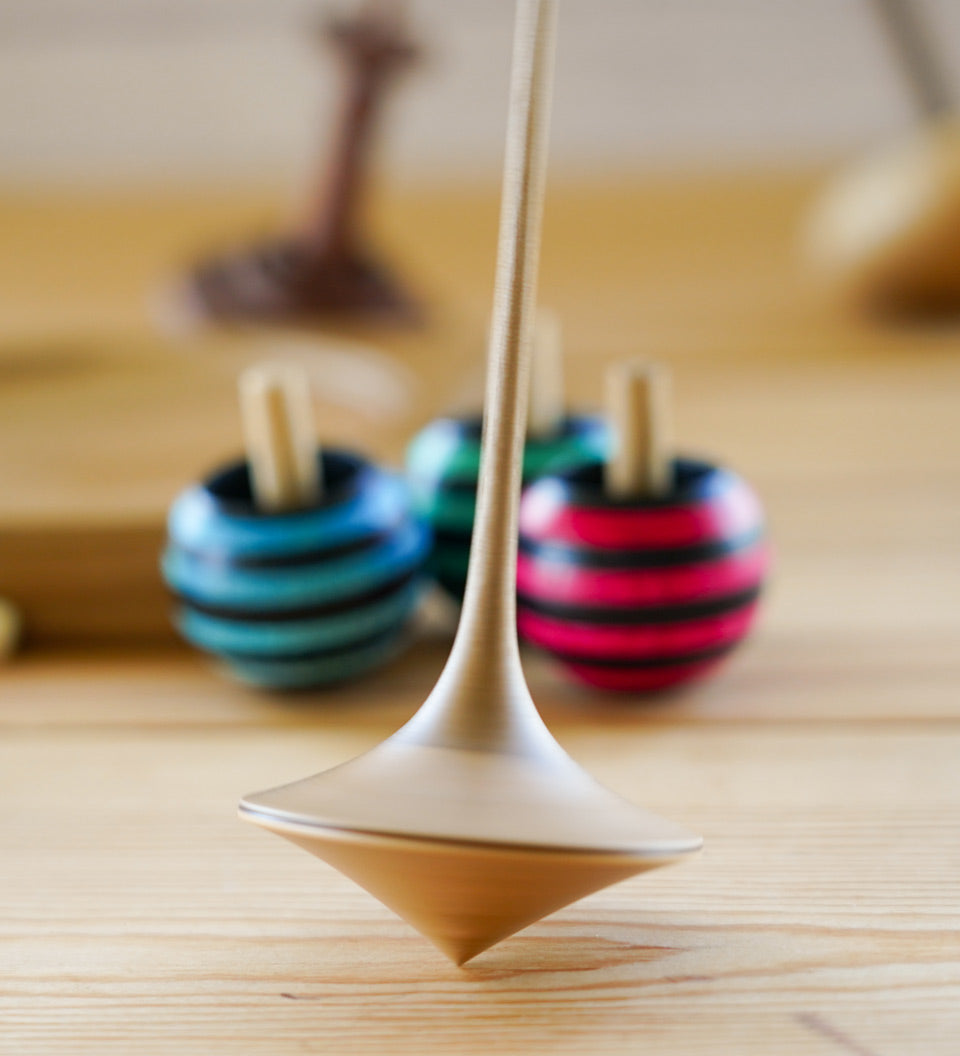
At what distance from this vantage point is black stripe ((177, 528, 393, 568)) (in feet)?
0.96

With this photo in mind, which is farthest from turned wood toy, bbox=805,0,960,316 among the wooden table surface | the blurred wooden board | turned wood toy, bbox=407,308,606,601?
turned wood toy, bbox=407,308,606,601

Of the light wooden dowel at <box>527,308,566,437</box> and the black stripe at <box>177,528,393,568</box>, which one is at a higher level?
the light wooden dowel at <box>527,308,566,437</box>

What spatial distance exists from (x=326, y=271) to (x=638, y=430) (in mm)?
438

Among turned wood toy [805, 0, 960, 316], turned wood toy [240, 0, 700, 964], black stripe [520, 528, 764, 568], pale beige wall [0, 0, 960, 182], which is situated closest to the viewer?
turned wood toy [240, 0, 700, 964]

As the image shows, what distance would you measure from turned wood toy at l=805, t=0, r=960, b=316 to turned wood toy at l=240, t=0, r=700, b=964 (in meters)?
0.49

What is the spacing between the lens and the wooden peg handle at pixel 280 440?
11.6 inches

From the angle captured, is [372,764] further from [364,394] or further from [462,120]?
[462,120]

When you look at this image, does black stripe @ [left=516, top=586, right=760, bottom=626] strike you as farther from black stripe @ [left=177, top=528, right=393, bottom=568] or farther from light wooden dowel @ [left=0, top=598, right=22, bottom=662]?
light wooden dowel @ [left=0, top=598, right=22, bottom=662]

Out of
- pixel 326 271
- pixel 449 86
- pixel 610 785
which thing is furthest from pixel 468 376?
pixel 449 86

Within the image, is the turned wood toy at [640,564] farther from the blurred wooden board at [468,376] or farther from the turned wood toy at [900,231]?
the turned wood toy at [900,231]

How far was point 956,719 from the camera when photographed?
285mm

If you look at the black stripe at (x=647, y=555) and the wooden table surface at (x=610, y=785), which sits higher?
the black stripe at (x=647, y=555)

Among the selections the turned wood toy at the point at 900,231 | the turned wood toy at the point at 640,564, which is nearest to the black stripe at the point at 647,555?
the turned wood toy at the point at 640,564

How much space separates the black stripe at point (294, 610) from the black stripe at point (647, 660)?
0.05 metres
